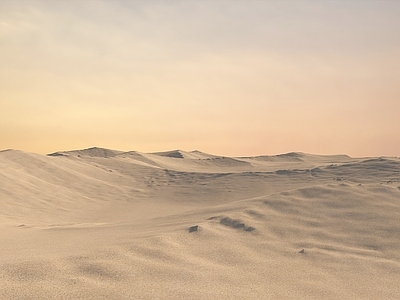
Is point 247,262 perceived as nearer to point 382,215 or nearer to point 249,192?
point 382,215

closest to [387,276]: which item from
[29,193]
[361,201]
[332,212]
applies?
[332,212]

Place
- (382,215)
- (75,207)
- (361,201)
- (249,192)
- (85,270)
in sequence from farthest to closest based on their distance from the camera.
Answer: (249,192) → (75,207) → (361,201) → (382,215) → (85,270)

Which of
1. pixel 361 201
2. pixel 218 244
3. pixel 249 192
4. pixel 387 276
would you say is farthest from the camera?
pixel 249 192

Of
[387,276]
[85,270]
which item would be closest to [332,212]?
[387,276]

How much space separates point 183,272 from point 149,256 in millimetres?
435

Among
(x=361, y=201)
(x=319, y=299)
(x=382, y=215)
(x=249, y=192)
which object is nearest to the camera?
(x=319, y=299)

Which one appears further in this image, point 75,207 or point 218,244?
point 75,207

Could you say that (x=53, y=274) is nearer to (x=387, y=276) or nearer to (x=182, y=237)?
(x=182, y=237)

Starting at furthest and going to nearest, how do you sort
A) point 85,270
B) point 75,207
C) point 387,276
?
point 75,207, point 387,276, point 85,270

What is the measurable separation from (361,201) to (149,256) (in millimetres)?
3361

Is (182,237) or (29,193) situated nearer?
(182,237)

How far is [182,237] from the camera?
13.4ft

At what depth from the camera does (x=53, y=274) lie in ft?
9.46

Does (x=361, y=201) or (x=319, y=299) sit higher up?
(x=361, y=201)
